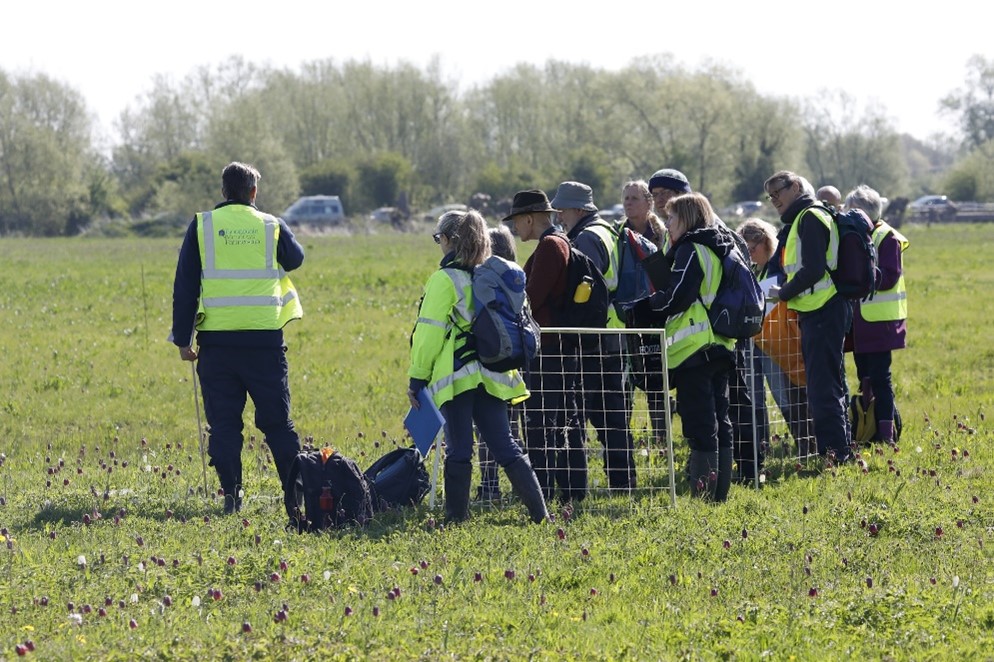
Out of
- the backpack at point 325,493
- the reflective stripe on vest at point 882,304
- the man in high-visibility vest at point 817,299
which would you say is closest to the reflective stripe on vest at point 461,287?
the backpack at point 325,493

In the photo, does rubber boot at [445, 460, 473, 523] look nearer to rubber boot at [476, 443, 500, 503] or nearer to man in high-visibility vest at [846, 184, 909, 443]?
rubber boot at [476, 443, 500, 503]

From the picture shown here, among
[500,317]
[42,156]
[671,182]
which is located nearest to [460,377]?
[500,317]

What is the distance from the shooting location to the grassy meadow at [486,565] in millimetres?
5684

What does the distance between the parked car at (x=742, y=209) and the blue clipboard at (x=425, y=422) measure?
63018mm

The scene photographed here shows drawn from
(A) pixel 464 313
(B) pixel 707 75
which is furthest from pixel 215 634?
(B) pixel 707 75

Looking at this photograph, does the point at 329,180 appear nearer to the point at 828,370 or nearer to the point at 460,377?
the point at 828,370

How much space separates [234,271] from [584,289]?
2.27 metres

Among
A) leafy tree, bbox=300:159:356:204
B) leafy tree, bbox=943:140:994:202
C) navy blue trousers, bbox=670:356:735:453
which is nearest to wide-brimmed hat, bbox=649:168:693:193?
navy blue trousers, bbox=670:356:735:453

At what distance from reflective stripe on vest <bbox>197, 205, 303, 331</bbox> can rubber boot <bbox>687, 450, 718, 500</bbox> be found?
114 inches

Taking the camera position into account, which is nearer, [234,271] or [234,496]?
[234,271]

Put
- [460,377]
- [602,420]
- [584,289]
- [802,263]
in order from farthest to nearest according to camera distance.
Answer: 1. [802,263]
2. [602,420]
3. [584,289]
4. [460,377]

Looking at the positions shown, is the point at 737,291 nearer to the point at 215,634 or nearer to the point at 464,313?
the point at 464,313

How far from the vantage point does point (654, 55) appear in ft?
284

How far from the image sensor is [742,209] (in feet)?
246
